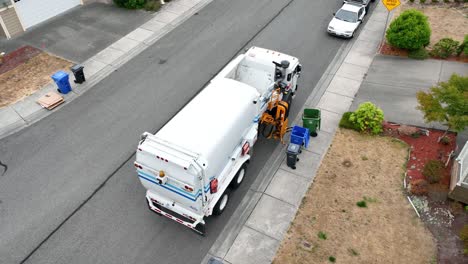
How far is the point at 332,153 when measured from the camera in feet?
48.0

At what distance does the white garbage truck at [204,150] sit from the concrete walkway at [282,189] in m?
0.88

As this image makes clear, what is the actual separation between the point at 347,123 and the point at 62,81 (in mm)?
12868

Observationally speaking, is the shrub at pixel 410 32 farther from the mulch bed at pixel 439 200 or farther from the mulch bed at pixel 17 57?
the mulch bed at pixel 17 57

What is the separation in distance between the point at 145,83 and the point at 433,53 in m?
15.1

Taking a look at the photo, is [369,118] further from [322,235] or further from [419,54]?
[419,54]

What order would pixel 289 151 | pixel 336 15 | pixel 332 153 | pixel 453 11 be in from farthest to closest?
pixel 453 11 → pixel 336 15 → pixel 332 153 → pixel 289 151

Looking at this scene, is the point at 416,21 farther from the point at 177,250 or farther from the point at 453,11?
the point at 177,250

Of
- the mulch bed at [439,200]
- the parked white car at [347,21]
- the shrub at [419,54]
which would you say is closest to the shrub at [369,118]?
the mulch bed at [439,200]

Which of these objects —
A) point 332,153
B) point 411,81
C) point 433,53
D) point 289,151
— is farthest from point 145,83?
point 433,53

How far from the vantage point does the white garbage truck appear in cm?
1016

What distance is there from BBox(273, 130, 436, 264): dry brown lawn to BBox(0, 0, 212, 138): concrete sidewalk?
11.9 meters

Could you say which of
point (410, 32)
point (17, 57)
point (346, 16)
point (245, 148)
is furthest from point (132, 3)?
point (410, 32)

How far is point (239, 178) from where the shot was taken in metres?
13.2

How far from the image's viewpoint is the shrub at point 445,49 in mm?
19531
